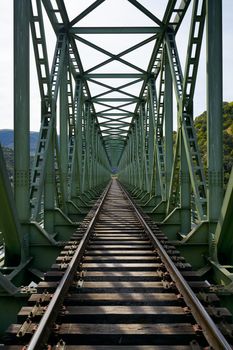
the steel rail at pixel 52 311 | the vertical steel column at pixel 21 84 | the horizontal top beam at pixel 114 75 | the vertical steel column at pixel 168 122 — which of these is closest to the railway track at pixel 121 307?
the steel rail at pixel 52 311

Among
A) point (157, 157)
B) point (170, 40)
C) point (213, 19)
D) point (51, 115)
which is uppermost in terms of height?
point (170, 40)

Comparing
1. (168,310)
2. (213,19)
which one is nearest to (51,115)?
(213,19)

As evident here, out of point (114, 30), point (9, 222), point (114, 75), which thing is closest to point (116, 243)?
point (9, 222)

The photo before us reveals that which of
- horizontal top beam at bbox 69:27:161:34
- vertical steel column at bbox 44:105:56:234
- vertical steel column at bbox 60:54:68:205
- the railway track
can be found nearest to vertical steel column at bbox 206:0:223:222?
the railway track

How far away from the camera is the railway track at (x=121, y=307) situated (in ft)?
10.4

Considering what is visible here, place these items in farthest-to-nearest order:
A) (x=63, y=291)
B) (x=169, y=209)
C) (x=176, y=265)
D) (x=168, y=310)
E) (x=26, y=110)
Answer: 1. (x=169, y=209)
2. (x=26, y=110)
3. (x=176, y=265)
4. (x=63, y=291)
5. (x=168, y=310)

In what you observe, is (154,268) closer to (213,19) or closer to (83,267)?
(83,267)

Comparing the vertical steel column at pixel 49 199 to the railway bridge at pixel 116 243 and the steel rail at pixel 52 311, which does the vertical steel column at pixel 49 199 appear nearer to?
the railway bridge at pixel 116 243

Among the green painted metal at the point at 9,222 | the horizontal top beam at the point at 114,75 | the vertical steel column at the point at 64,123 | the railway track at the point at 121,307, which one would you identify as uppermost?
the horizontal top beam at the point at 114,75

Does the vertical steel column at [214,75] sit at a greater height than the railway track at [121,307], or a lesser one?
greater

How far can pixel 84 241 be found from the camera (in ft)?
22.0

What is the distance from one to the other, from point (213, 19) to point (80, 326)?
5.73 metres

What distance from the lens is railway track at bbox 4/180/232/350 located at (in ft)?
10.4

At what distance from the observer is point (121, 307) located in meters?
3.99
